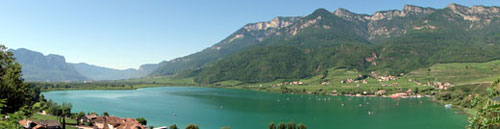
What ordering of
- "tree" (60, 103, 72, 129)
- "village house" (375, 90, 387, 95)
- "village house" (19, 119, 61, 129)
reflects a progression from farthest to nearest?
"village house" (375, 90, 387, 95)
"tree" (60, 103, 72, 129)
"village house" (19, 119, 61, 129)

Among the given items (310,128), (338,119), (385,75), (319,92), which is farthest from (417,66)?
(310,128)

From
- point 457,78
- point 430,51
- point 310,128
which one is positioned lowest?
point 310,128

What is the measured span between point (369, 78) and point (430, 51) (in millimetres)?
64240

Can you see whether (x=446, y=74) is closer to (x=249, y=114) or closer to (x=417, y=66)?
(x=417, y=66)

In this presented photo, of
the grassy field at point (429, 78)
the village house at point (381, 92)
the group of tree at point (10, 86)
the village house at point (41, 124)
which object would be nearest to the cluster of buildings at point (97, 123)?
the village house at point (41, 124)

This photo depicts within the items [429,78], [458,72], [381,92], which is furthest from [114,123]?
[458,72]

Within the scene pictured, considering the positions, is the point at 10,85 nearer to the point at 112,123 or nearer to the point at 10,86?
the point at 10,86

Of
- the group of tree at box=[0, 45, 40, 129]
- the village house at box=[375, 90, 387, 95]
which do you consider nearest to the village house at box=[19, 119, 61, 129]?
the group of tree at box=[0, 45, 40, 129]

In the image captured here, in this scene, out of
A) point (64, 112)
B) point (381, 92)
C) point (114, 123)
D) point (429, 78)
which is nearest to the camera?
point (114, 123)

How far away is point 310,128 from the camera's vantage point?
5438cm

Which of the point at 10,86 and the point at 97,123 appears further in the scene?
the point at 97,123

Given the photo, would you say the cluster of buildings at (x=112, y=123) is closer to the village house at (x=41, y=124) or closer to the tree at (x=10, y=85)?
the village house at (x=41, y=124)

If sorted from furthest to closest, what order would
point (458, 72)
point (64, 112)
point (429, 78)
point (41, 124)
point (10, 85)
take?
point (429, 78) < point (458, 72) < point (64, 112) < point (41, 124) < point (10, 85)

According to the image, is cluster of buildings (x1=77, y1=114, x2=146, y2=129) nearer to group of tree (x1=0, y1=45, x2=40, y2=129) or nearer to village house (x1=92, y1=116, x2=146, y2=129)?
village house (x1=92, y1=116, x2=146, y2=129)
